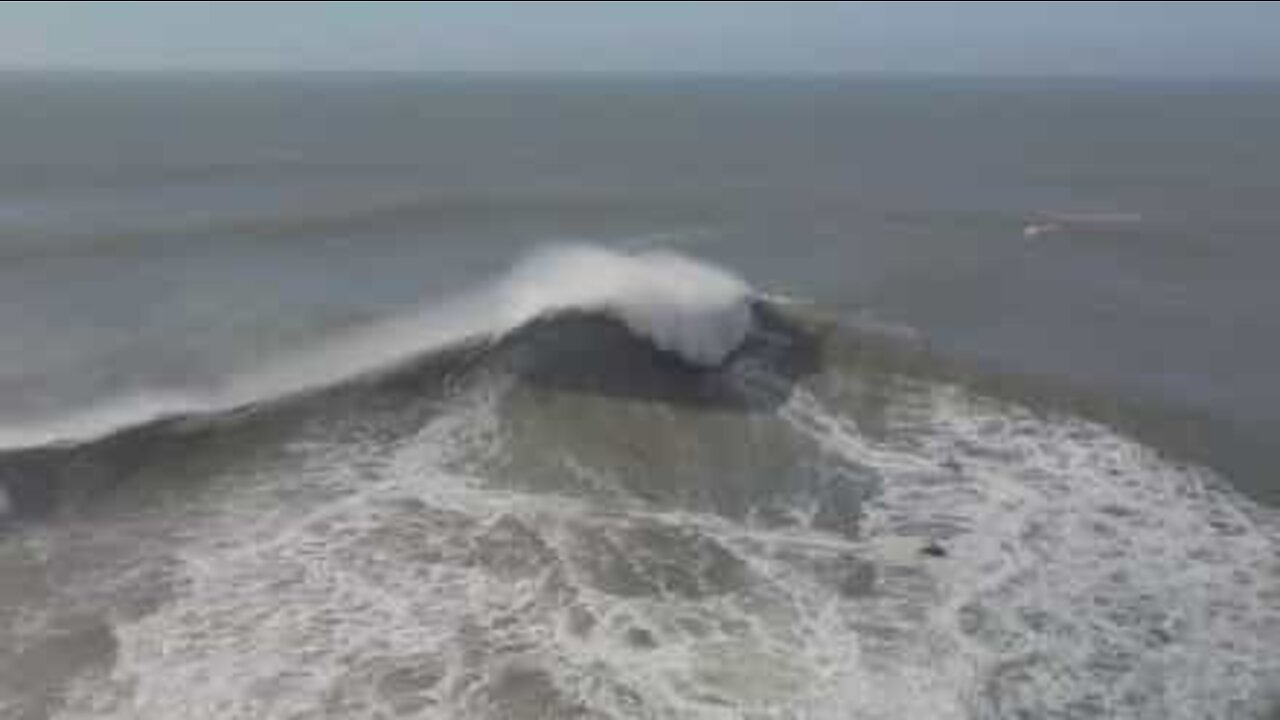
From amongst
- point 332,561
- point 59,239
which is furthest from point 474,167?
point 332,561

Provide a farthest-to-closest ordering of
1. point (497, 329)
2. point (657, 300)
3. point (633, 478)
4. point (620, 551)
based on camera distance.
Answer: point (657, 300)
point (497, 329)
point (633, 478)
point (620, 551)

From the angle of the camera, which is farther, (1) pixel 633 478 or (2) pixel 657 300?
(2) pixel 657 300

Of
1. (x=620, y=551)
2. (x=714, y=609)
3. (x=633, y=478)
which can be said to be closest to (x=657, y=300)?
(x=633, y=478)

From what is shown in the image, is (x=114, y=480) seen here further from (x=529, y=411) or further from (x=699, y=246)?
(x=699, y=246)

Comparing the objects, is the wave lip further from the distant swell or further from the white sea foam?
the white sea foam

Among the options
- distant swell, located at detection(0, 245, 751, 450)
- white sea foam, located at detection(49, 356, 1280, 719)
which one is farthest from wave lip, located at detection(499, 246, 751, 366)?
white sea foam, located at detection(49, 356, 1280, 719)

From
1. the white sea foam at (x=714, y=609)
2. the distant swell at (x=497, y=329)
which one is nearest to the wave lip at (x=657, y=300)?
the distant swell at (x=497, y=329)

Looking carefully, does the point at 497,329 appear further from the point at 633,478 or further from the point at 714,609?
the point at 714,609
